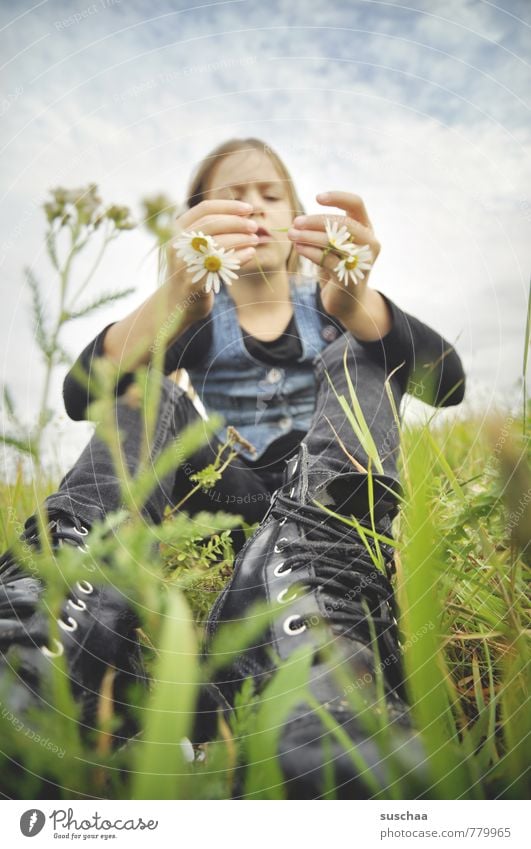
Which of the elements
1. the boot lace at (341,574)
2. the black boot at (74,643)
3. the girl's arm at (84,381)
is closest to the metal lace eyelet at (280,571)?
the boot lace at (341,574)

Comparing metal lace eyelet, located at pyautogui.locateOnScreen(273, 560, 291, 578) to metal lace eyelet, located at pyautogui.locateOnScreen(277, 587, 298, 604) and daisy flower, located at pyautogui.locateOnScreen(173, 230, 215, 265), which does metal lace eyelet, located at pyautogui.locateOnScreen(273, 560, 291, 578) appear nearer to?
metal lace eyelet, located at pyautogui.locateOnScreen(277, 587, 298, 604)

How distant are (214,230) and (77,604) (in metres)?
0.36

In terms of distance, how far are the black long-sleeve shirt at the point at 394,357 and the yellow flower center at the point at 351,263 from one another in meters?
0.08

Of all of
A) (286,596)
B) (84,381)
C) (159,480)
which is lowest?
(286,596)

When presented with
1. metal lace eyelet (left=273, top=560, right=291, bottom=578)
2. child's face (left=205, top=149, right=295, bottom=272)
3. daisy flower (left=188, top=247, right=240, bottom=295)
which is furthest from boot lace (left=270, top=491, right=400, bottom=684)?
child's face (left=205, top=149, right=295, bottom=272)

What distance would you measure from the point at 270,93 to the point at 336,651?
0.53 m

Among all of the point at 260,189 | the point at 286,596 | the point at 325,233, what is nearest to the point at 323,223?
the point at 325,233

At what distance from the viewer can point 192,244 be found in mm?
532

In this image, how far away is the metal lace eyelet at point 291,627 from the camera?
36cm

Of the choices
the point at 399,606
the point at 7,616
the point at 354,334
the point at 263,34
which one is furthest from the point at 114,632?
the point at 263,34

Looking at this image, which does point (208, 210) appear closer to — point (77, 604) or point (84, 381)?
point (84, 381)

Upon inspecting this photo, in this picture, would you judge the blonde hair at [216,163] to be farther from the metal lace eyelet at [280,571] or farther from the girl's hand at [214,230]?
the metal lace eyelet at [280,571]
